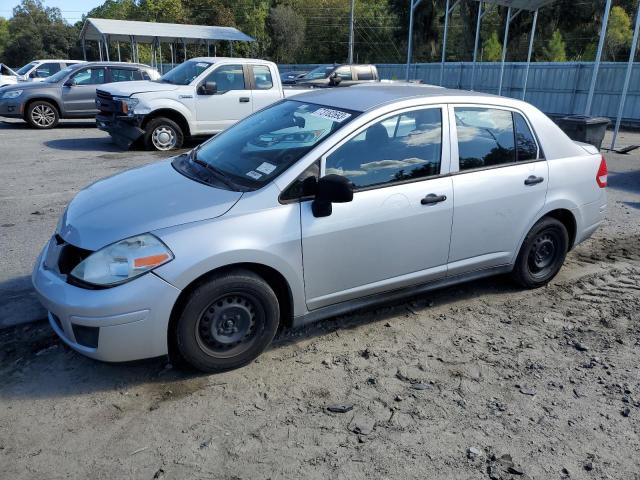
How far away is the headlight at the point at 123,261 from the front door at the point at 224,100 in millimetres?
8695

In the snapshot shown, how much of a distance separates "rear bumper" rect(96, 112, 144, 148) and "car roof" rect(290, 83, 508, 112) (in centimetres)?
716

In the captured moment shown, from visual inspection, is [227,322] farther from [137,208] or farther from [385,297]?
[385,297]

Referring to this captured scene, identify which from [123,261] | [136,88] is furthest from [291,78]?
[123,261]

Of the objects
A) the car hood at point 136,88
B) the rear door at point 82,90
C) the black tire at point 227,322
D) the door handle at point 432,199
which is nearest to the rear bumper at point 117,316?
the black tire at point 227,322

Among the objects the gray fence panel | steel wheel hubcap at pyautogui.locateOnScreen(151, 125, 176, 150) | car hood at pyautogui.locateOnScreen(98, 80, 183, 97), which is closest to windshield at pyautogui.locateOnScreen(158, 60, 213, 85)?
car hood at pyautogui.locateOnScreen(98, 80, 183, 97)

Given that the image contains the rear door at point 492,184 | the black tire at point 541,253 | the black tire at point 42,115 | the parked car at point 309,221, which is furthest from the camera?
the black tire at point 42,115

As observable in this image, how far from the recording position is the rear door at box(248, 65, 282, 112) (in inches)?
466

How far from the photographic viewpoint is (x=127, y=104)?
10742mm

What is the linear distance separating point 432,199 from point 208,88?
834 cm

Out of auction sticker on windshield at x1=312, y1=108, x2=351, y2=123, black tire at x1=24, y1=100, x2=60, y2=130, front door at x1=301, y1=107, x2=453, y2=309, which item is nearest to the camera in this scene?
front door at x1=301, y1=107, x2=453, y2=309

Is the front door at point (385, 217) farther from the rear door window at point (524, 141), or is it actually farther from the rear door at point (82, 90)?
the rear door at point (82, 90)

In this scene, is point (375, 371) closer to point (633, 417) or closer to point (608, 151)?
point (633, 417)

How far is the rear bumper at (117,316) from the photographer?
3.05m

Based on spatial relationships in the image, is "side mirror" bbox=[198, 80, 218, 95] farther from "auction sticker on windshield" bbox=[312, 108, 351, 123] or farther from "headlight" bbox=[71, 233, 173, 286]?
"headlight" bbox=[71, 233, 173, 286]
